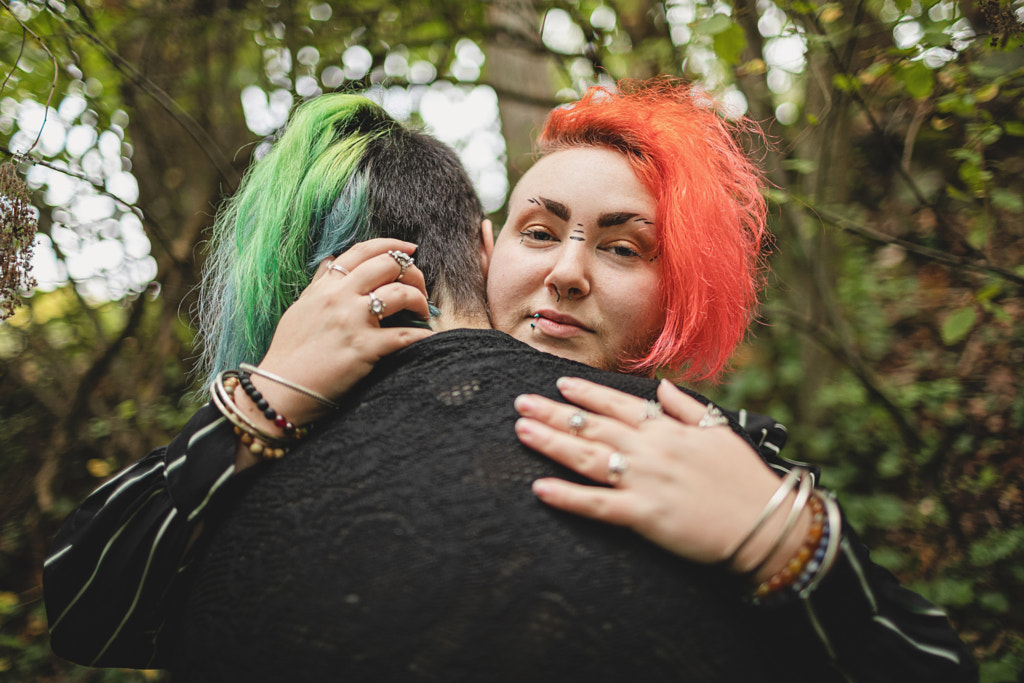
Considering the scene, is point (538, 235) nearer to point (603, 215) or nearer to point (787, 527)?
point (603, 215)

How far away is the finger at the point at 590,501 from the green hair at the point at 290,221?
32.1 inches

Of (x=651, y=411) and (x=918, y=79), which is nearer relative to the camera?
(x=651, y=411)

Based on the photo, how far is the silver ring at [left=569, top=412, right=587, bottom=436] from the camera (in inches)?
40.1

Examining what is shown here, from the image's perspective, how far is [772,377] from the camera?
495 cm

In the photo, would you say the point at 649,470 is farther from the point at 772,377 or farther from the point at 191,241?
the point at 772,377

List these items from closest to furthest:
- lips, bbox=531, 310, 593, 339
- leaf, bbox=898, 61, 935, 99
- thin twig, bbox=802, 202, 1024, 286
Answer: lips, bbox=531, 310, 593, 339 < leaf, bbox=898, 61, 935, 99 < thin twig, bbox=802, 202, 1024, 286

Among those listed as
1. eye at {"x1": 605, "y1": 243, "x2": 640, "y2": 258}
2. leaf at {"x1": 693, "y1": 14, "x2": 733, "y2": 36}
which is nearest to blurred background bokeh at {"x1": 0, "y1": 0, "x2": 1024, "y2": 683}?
leaf at {"x1": 693, "y1": 14, "x2": 733, "y2": 36}

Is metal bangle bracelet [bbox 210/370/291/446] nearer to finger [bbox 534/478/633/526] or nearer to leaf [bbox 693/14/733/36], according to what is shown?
finger [bbox 534/478/633/526]

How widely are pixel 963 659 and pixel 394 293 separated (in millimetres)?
1304

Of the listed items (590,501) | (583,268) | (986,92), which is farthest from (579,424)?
(986,92)

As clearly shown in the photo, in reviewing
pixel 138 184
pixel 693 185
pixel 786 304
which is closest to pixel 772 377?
pixel 786 304

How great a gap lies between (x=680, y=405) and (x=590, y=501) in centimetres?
30

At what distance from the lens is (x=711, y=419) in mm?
1075

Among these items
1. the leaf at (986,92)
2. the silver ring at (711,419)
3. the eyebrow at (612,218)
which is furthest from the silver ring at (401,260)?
the leaf at (986,92)
